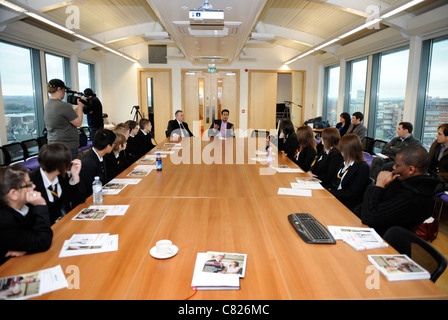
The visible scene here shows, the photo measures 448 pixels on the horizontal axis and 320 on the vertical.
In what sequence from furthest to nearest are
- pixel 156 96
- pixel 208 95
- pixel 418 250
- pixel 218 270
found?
pixel 208 95
pixel 156 96
pixel 418 250
pixel 218 270

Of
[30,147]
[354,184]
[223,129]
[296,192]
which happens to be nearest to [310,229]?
[296,192]

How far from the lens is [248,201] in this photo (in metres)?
2.74

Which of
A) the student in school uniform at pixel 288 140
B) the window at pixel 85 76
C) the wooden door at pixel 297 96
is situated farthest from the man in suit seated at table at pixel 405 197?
the wooden door at pixel 297 96

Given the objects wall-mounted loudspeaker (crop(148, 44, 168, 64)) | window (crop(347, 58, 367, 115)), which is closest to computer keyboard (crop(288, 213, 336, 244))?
window (crop(347, 58, 367, 115))

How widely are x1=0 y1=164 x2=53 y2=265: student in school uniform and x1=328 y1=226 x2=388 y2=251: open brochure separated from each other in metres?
1.82

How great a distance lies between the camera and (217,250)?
1.83m

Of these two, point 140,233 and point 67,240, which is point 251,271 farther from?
point 67,240

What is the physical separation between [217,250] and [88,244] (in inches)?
31.2

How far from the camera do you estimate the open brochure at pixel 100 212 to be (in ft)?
7.49

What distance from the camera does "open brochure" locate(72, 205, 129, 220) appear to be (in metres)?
2.28

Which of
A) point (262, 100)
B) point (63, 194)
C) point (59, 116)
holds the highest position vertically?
point (262, 100)

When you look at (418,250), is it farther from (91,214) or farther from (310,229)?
(91,214)

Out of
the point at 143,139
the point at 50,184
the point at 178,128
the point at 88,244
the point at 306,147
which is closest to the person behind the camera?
the point at 88,244

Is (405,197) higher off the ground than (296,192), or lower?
higher
